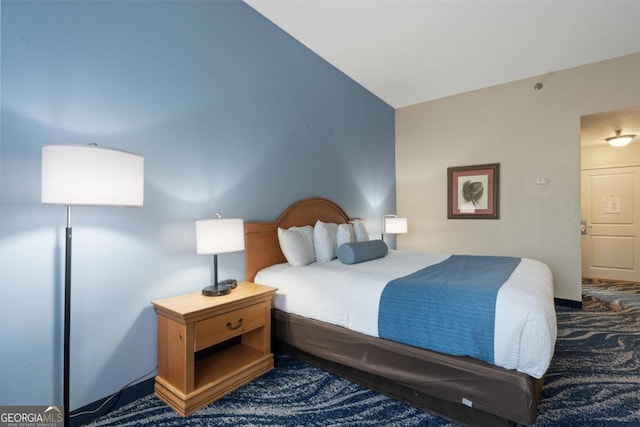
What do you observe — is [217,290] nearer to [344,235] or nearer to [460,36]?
[344,235]

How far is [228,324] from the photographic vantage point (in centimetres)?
191

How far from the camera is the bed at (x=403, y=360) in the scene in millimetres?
1449

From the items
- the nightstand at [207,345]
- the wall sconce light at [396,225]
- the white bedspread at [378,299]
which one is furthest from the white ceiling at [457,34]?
the nightstand at [207,345]

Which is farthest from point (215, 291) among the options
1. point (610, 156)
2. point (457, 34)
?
point (610, 156)

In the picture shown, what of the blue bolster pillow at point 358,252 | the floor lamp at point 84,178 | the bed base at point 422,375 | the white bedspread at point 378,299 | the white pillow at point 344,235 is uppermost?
the floor lamp at point 84,178

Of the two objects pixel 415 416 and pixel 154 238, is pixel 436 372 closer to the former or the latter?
pixel 415 416

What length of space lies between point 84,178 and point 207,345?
1.11 metres

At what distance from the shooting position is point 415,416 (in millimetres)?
1717

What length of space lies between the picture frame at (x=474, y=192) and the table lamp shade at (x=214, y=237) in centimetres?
358

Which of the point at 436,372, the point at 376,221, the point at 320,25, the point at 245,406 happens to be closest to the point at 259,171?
the point at 320,25

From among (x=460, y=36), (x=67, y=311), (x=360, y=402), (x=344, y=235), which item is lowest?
(x=360, y=402)

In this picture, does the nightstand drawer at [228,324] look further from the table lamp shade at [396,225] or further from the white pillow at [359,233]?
the table lamp shade at [396,225]

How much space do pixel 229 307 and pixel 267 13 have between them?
253 cm

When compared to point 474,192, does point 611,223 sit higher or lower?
lower
